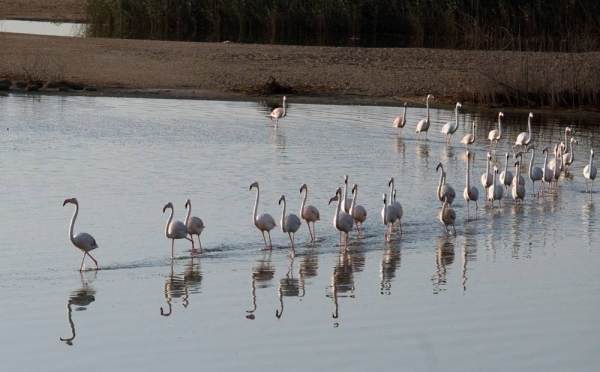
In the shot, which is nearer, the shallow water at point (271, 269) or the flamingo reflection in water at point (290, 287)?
the shallow water at point (271, 269)

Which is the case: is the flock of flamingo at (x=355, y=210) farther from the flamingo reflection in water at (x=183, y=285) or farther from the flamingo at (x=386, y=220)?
the flamingo reflection in water at (x=183, y=285)

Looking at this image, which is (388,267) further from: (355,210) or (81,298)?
(81,298)

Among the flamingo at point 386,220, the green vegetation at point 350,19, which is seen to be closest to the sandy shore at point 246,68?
the green vegetation at point 350,19

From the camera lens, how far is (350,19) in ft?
122

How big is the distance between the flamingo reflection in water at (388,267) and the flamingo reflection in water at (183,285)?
1865mm

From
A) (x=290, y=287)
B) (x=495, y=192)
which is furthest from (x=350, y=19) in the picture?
(x=290, y=287)

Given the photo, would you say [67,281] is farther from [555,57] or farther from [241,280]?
[555,57]

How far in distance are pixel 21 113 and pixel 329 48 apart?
39.8 ft

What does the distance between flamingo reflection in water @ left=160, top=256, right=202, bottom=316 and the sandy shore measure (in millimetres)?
14957

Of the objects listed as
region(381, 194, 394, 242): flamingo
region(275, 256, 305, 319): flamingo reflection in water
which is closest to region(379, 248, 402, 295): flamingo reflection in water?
region(381, 194, 394, 242): flamingo

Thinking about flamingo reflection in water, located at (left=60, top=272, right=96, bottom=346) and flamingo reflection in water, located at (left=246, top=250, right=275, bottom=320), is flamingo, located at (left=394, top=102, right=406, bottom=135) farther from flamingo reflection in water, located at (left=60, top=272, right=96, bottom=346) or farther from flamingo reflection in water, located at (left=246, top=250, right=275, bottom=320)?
flamingo reflection in water, located at (left=60, top=272, right=96, bottom=346)

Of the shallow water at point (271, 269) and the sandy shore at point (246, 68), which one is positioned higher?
the sandy shore at point (246, 68)

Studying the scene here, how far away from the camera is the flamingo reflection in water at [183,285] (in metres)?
9.89

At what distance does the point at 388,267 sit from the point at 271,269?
129cm
